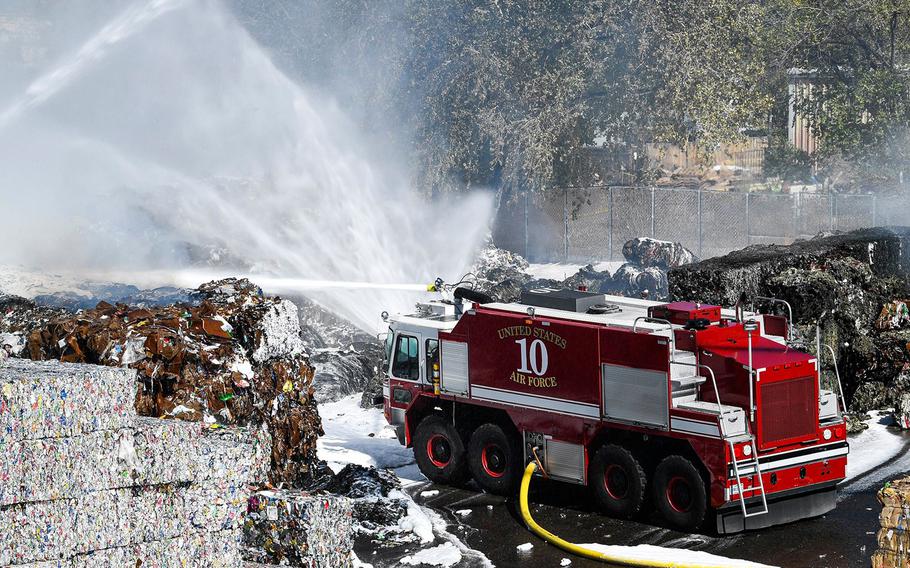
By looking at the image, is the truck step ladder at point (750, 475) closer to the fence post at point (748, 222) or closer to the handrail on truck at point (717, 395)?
the handrail on truck at point (717, 395)

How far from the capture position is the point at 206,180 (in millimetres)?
37406

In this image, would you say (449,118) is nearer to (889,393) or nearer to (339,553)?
(889,393)

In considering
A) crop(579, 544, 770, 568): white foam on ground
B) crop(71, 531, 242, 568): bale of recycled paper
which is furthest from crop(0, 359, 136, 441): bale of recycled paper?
crop(579, 544, 770, 568): white foam on ground

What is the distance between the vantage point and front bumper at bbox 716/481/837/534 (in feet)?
50.4

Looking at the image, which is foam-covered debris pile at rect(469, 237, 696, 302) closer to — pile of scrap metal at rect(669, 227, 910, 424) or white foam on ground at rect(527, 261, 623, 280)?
white foam on ground at rect(527, 261, 623, 280)

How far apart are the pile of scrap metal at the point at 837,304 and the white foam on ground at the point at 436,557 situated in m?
7.83

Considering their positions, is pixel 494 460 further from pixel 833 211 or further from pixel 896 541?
pixel 833 211

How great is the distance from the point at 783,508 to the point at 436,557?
14.6 feet

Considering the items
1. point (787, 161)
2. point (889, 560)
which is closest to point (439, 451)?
point (889, 560)

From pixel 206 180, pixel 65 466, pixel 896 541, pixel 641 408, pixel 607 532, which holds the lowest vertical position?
pixel 607 532

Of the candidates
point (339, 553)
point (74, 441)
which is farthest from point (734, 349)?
point (74, 441)

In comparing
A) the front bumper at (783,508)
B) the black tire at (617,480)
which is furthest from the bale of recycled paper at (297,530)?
the front bumper at (783,508)

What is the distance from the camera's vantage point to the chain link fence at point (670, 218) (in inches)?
1404

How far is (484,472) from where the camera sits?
17.9m
